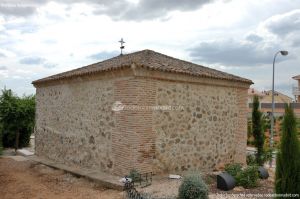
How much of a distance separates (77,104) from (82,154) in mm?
1763

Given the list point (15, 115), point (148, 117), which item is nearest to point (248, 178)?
point (148, 117)

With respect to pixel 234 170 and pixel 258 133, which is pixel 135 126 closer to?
pixel 234 170

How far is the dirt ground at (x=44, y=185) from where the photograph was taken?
8766 mm

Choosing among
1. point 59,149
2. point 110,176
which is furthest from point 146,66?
point 59,149

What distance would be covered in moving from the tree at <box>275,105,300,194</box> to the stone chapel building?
4.01 metres

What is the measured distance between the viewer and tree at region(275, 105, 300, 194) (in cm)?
664

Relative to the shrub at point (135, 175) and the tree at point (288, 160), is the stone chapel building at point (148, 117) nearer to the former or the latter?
the shrub at point (135, 175)

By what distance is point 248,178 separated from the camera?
373 inches

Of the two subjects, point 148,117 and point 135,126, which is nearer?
point 135,126

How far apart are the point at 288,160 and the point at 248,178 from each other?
295 centimetres

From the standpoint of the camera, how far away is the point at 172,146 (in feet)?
34.6

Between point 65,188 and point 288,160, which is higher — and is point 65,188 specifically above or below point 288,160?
below

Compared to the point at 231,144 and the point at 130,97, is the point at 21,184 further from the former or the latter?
the point at 231,144

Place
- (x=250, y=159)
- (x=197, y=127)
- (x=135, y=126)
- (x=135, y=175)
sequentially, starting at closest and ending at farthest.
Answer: (x=135, y=175)
(x=135, y=126)
(x=197, y=127)
(x=250, y=159)
